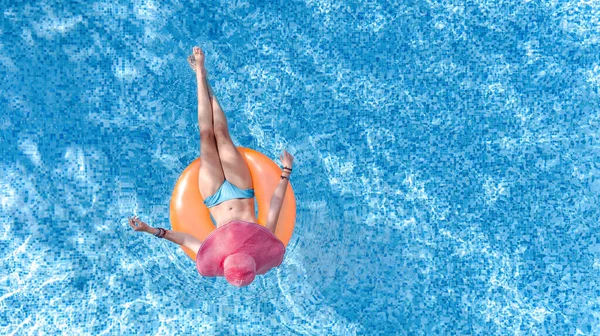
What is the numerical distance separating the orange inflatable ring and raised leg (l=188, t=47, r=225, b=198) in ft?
0.37

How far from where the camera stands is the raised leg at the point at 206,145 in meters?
3.82

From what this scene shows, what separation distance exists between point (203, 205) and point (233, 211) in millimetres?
355

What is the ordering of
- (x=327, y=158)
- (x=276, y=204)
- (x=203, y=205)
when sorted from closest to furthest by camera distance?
1. (x=276, y=204)
2. (x=203, y=205)
3. (x=327, y=158)

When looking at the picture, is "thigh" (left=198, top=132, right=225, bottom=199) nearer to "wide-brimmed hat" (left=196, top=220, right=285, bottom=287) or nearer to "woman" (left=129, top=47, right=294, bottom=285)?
"woman" (left=129, top=47, right=294, bottom=285)

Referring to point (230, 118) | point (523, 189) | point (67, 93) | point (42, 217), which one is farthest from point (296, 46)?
point (42, 217)

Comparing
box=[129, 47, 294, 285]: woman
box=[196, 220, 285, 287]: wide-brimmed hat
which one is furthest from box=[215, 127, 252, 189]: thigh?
box=[196, 220, 285, 287]: wide-brimmed hat

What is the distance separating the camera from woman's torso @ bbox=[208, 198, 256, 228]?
3.85 metres

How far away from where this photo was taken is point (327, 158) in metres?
4.79

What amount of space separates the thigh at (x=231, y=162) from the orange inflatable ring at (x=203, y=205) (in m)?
0.13

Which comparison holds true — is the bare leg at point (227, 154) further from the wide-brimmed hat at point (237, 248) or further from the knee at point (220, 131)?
the wide-brimmed hat at point (237, 248)

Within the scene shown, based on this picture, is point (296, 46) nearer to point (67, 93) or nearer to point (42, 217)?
point (67, 93)

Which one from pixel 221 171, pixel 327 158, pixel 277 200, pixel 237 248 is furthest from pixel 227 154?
pixel 327 158

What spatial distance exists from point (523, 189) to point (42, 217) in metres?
4.80

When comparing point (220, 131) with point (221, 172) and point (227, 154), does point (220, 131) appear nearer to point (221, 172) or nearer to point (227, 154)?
point (227, 154)
